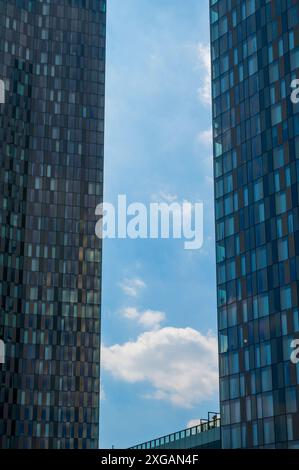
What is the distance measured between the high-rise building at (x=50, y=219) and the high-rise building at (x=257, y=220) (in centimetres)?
5858

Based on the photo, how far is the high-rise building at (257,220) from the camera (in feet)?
270

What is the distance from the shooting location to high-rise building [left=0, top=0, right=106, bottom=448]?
144m

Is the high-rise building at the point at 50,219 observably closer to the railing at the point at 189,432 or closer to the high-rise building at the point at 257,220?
the railing at the point at 189,432

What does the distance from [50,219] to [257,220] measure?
72251 millimetres

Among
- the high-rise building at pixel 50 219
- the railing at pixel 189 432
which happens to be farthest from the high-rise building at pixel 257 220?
the high-rise building at pixel 50 219

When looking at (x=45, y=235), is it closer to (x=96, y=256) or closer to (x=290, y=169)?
(x=96, y=256)

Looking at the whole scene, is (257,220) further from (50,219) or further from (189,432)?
(50,219)

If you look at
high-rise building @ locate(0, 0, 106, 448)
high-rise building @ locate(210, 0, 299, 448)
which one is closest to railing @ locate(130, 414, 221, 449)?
high-rise building @ locate(210, 0, 299, 448)

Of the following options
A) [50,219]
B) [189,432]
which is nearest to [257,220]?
[189,432]

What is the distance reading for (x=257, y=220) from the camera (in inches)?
3580

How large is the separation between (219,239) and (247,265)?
781 centimetres

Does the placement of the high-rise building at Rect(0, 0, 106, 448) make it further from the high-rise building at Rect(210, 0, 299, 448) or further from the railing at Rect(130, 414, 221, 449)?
the high-rise building at Rect(210, 0, 299, 448)

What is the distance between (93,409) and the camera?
146875 mm
